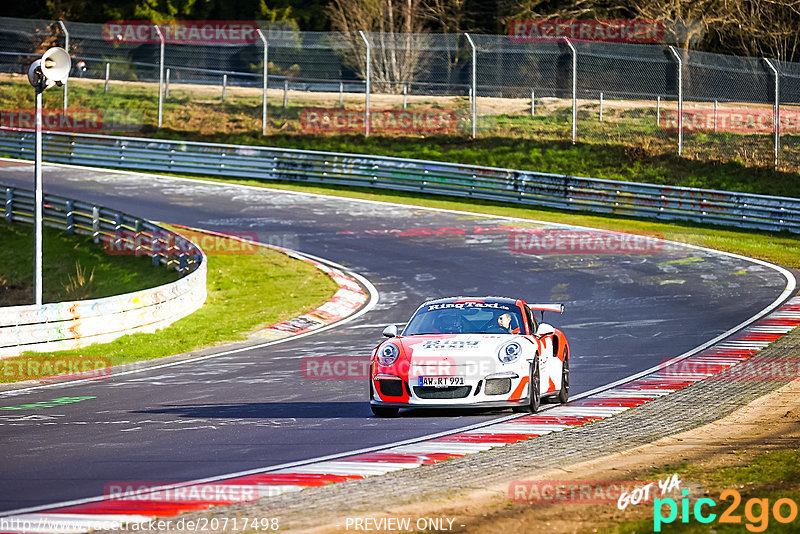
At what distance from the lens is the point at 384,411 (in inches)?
444

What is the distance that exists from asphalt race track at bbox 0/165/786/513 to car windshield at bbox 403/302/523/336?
0.97 metres

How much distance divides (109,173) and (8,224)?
22.9ft

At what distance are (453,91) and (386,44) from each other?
11.0ft

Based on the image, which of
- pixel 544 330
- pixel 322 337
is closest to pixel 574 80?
pixel 322 337

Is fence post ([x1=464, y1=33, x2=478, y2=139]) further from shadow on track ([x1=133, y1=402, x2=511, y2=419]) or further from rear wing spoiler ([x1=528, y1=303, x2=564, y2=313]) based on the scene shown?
shadow on track ([x1=133, y1=402, x2=511, y2=419])

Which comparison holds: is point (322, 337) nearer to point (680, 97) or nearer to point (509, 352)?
point (509, 352)

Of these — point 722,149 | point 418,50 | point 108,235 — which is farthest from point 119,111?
point 722,149

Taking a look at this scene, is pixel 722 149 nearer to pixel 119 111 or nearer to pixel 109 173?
pixel 109 173

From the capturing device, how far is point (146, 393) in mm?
13352
